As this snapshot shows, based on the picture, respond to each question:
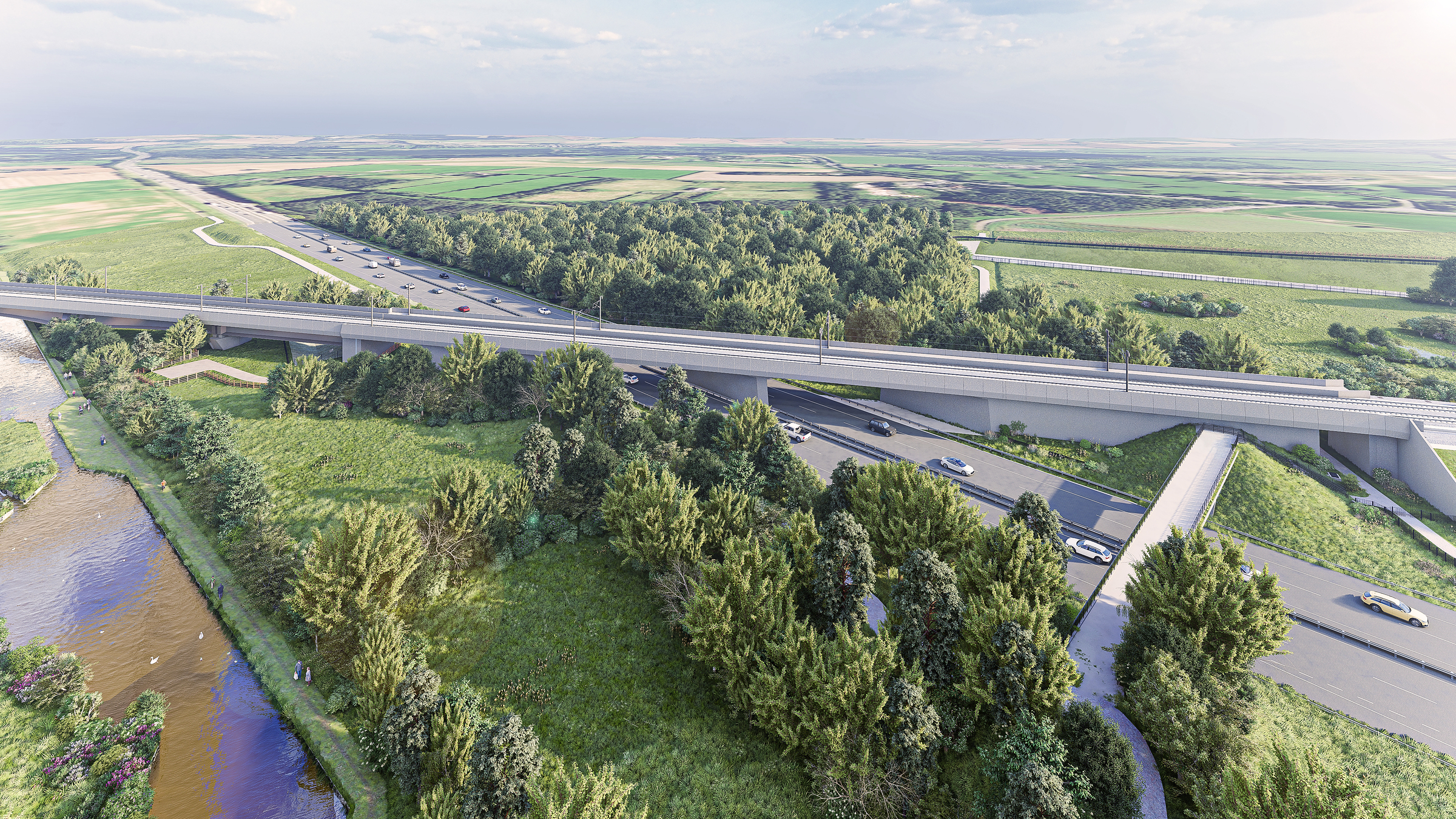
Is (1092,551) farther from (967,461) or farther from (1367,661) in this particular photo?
(967,461)

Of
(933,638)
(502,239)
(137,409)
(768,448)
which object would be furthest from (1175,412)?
(502,239)

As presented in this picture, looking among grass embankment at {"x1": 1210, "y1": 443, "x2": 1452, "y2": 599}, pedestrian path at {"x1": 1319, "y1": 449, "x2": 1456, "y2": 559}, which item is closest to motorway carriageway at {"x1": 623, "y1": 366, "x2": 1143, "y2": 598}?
grass embankment at {"x1": 1210, "y1": 443, "x2": 1452, "y2": 599}

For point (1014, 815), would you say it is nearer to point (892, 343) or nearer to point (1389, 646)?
point (1389, 646)

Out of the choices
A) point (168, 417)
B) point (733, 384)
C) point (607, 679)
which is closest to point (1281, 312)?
point (733, 384)

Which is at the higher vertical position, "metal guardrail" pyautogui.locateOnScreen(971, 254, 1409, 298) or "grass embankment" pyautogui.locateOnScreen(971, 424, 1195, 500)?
"metal guardrail" pyautogui.locateOnScreen(971, 254, 1409, 298)

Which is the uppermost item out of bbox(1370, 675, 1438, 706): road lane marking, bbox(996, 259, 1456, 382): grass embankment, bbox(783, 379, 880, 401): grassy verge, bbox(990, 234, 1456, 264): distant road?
bbox(990, 234, 1456, 264): distant road

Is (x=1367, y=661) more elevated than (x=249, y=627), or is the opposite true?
(x=1367, y=661)

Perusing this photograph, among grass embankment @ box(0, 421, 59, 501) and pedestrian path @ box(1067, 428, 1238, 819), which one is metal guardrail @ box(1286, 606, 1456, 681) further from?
grass embankment @ box(0, 421, 59, 501)
